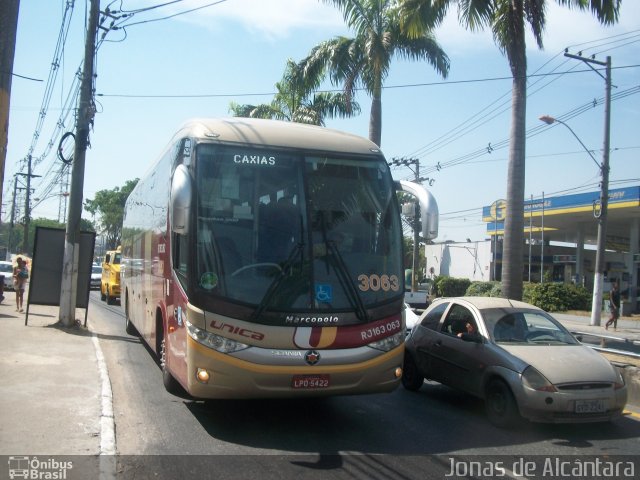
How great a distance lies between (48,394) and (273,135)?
4.29 metres

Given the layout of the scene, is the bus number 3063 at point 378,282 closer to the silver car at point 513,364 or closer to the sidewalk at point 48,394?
the silver car at point 513,364

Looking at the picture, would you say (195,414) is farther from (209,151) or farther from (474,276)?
(474,276)

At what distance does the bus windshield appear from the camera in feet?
20.6

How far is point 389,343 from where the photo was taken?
22.1ft

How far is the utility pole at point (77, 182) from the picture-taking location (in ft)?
44.4

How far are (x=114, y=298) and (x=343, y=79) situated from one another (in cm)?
1363

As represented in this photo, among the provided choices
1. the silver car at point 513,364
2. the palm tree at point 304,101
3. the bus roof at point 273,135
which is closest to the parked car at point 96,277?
the palm tree at point 304,101

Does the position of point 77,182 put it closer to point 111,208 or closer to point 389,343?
point 389,343

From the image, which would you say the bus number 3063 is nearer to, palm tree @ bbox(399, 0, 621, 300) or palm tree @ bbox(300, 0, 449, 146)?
palm tree @ bbox(399, 0, 621, 300)

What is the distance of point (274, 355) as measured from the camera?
20.3 feet

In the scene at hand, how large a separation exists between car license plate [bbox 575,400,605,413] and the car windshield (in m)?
1.08

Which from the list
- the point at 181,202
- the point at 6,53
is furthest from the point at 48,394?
the point at 6,53

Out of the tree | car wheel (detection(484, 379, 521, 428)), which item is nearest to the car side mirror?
car wheel (detection(484, 379, 521, 428))

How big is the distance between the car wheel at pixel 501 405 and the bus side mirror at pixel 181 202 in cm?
419
